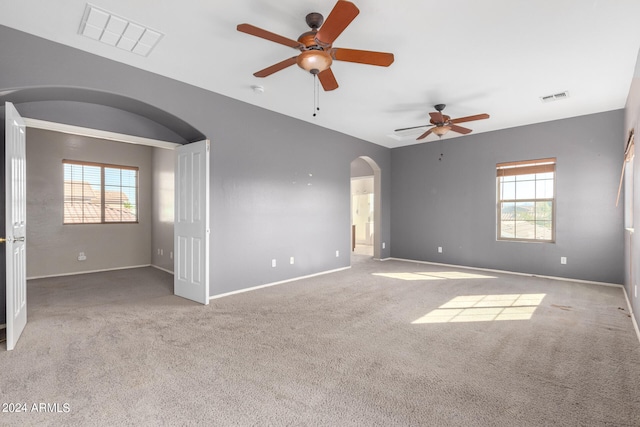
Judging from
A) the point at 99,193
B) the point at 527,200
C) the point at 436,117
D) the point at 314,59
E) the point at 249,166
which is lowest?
the point at 527,200

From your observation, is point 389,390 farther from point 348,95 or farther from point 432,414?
point 348,95

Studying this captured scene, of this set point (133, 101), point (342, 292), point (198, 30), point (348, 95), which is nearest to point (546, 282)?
point (342, 292)

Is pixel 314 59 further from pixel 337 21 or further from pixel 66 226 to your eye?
pixel 66 226

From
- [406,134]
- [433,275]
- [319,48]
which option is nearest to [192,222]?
[319,48]

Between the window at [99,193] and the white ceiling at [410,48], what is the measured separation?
3708 millimetres

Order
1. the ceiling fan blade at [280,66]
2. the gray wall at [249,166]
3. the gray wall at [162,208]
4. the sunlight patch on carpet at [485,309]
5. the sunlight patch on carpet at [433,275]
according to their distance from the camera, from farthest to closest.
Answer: the gray wall at [162,208]
the sunlight patch on carpet at [433,275]
the sunlight patch on carpet at [485,309]
the gray wall at [249,166]
the ceiling fan blade at [280,66]

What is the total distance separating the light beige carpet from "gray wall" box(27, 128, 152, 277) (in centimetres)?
158

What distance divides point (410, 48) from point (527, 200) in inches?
170

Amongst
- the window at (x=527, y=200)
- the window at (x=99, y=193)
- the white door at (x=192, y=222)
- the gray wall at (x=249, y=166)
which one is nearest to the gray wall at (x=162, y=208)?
the window at (x=99, y=193)

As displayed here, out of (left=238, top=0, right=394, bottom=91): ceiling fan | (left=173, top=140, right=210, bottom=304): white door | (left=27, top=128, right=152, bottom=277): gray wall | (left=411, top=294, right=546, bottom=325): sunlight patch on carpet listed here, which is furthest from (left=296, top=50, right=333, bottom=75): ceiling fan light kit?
(left=27, top=128, right=152, bottom=277): gray wall

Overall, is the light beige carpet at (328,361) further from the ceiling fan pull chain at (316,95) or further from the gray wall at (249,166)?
the ceiling fan pull chain at (316,95)

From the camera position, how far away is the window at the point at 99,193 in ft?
19.6

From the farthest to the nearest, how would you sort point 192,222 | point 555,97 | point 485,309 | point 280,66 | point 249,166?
point 249,166 < point 555,97 < point 192,222 < point 485,309 < point 280,66

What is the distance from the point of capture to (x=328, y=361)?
253 centimetres
